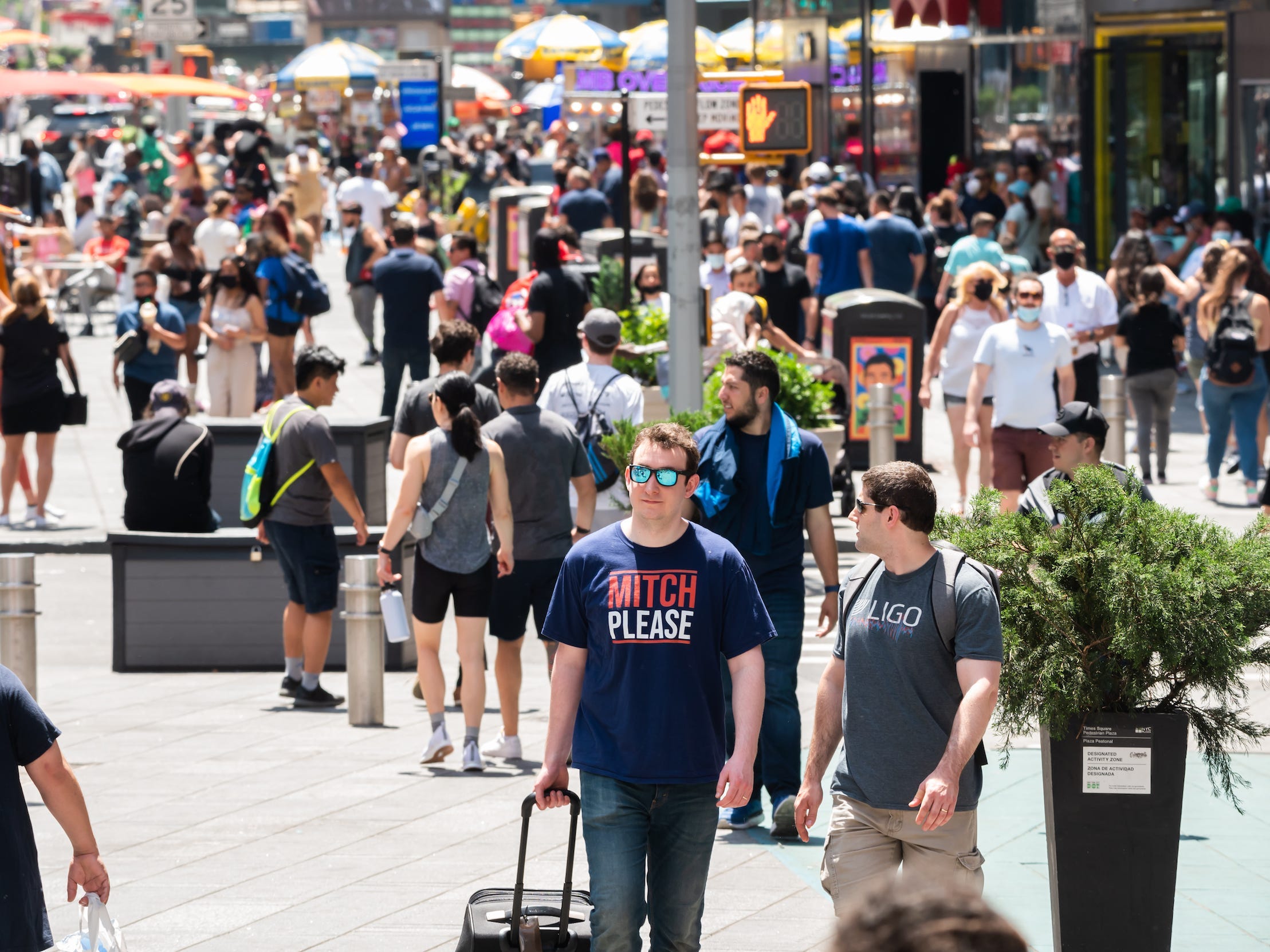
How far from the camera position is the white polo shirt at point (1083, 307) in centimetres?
1457

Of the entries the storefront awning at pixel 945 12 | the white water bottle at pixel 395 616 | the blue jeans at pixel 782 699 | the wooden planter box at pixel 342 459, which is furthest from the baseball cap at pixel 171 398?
the storefront awning at pixel 945 12

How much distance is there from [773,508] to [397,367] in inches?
435

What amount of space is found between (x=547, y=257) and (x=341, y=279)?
17.9 m

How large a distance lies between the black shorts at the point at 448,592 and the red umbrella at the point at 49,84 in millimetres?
11322

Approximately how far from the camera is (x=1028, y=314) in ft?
40.5

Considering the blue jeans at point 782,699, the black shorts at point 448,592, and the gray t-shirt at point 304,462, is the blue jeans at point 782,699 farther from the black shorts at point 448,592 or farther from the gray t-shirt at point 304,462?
the gray t-shirt at point 304,462

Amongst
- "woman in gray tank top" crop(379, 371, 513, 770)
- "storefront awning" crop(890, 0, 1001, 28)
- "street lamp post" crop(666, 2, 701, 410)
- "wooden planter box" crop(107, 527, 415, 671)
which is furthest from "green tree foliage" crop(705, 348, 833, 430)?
"storefront awning" crop(890, 0, 1001, 28)

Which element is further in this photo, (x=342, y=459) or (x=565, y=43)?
(x=565, y=43)

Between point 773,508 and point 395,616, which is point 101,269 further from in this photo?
Answer: point 773,508

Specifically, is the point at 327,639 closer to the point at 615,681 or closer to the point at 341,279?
the point at 615,681

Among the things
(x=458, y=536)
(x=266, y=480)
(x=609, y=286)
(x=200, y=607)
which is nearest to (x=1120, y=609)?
(x=458, y=536)

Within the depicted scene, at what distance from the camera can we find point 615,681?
5.33 m

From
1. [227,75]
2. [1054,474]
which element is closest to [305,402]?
[1054,474]

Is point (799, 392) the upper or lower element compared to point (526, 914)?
upper
